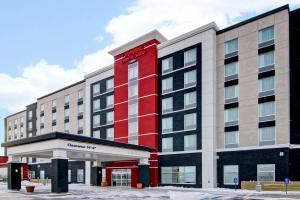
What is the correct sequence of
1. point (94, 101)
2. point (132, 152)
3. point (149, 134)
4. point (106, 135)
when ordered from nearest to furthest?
1. point (132, 152)
2. point (149, 134)
3. point (106, 135)
4. point (94, 101)

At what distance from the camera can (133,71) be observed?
182 ft

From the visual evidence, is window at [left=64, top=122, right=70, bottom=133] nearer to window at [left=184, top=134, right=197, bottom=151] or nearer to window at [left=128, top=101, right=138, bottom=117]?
window at [left=128, top=101, right=138, bottom=117]

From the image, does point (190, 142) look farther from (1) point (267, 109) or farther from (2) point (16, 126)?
(2) point (16, 126)

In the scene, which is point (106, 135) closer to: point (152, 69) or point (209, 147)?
point (152, 69)

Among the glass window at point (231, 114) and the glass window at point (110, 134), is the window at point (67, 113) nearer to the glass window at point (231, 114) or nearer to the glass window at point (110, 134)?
the glass window at point (110, 134)

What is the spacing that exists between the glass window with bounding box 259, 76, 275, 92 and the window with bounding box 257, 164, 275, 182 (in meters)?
9.19

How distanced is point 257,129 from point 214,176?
8.52 metres

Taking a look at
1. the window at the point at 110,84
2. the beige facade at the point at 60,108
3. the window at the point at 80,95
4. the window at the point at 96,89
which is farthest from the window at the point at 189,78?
the window at the point at 80,95

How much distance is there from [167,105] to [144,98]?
439cm

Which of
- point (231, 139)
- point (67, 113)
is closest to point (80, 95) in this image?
point (67, 113)

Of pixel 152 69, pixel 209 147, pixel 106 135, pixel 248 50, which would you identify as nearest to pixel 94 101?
pixel 106 135

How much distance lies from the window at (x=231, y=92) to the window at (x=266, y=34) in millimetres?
6636

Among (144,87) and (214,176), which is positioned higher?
(144,87)

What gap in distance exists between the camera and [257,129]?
40.4 m
